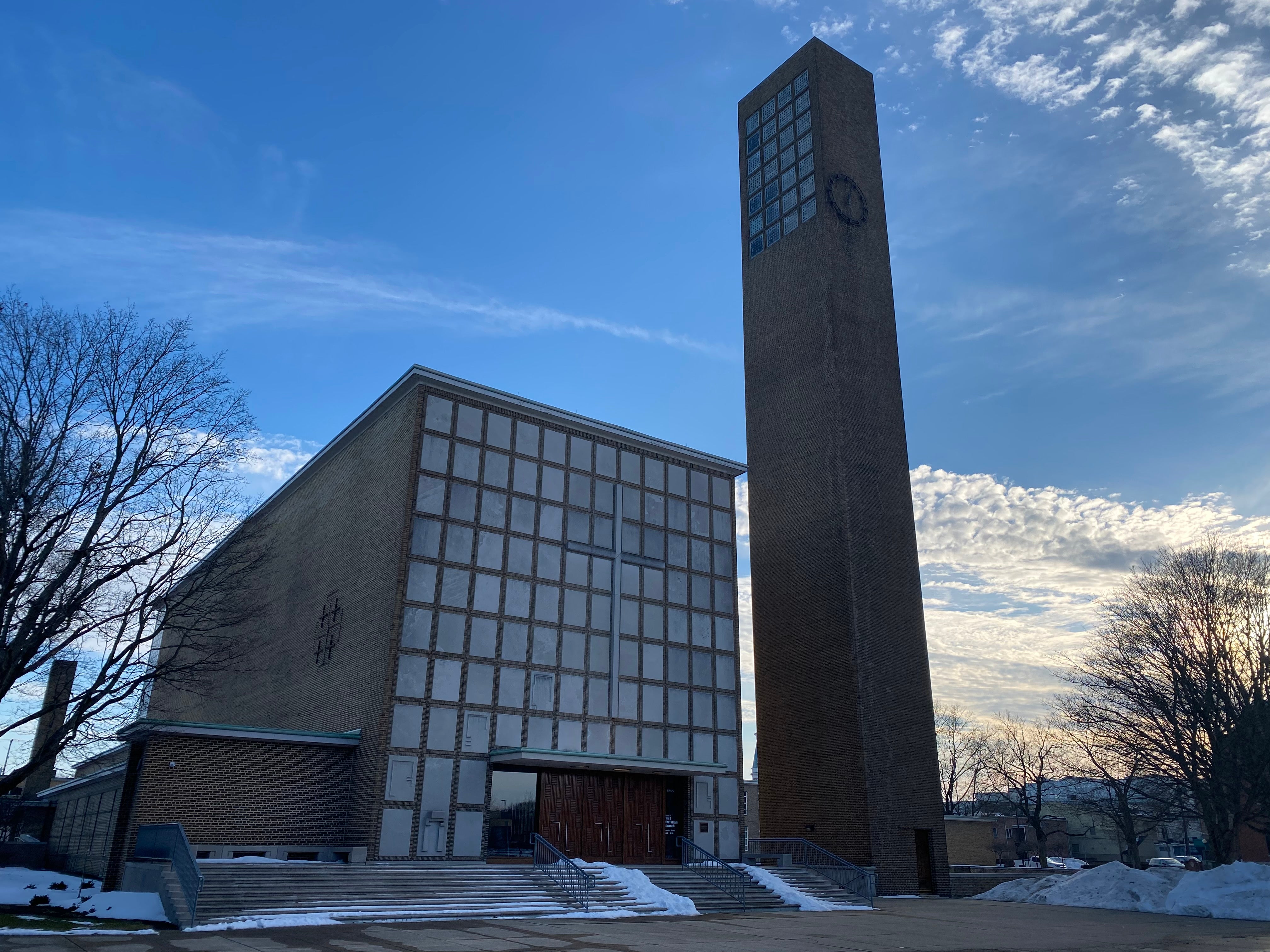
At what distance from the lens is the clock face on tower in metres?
38.0

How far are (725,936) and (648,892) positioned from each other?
6.41 meters

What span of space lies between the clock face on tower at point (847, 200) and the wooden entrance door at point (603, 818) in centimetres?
2337

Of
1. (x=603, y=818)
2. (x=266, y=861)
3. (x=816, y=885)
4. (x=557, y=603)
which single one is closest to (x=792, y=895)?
(x=816, y=885)

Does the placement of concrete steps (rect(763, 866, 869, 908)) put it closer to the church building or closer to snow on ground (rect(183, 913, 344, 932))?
the church building

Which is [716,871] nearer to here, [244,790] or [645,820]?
[645,820]

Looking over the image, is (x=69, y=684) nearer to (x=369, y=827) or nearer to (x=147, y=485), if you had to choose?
(x=147, y=485)

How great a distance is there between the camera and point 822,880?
93.2 feet

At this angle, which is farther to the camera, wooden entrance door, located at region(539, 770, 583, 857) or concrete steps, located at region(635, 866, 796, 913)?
wooden entrance door, located at region(539, 770, 583, 857)

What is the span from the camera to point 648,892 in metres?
23.5

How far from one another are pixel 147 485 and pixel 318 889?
9664mm

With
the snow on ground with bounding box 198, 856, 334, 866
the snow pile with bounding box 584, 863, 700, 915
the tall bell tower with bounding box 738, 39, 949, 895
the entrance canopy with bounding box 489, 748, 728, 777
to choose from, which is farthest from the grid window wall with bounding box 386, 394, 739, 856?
the snow pile with bounding box 584, 863, 700, 915

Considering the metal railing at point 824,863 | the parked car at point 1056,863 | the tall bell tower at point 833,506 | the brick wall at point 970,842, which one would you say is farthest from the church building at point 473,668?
the parked car at point 1056,863

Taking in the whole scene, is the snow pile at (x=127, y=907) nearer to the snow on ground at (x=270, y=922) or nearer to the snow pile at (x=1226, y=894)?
the snow on ground at (x=270, y=922)

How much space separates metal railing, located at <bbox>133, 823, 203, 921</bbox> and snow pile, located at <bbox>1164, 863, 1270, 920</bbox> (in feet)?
82.8
